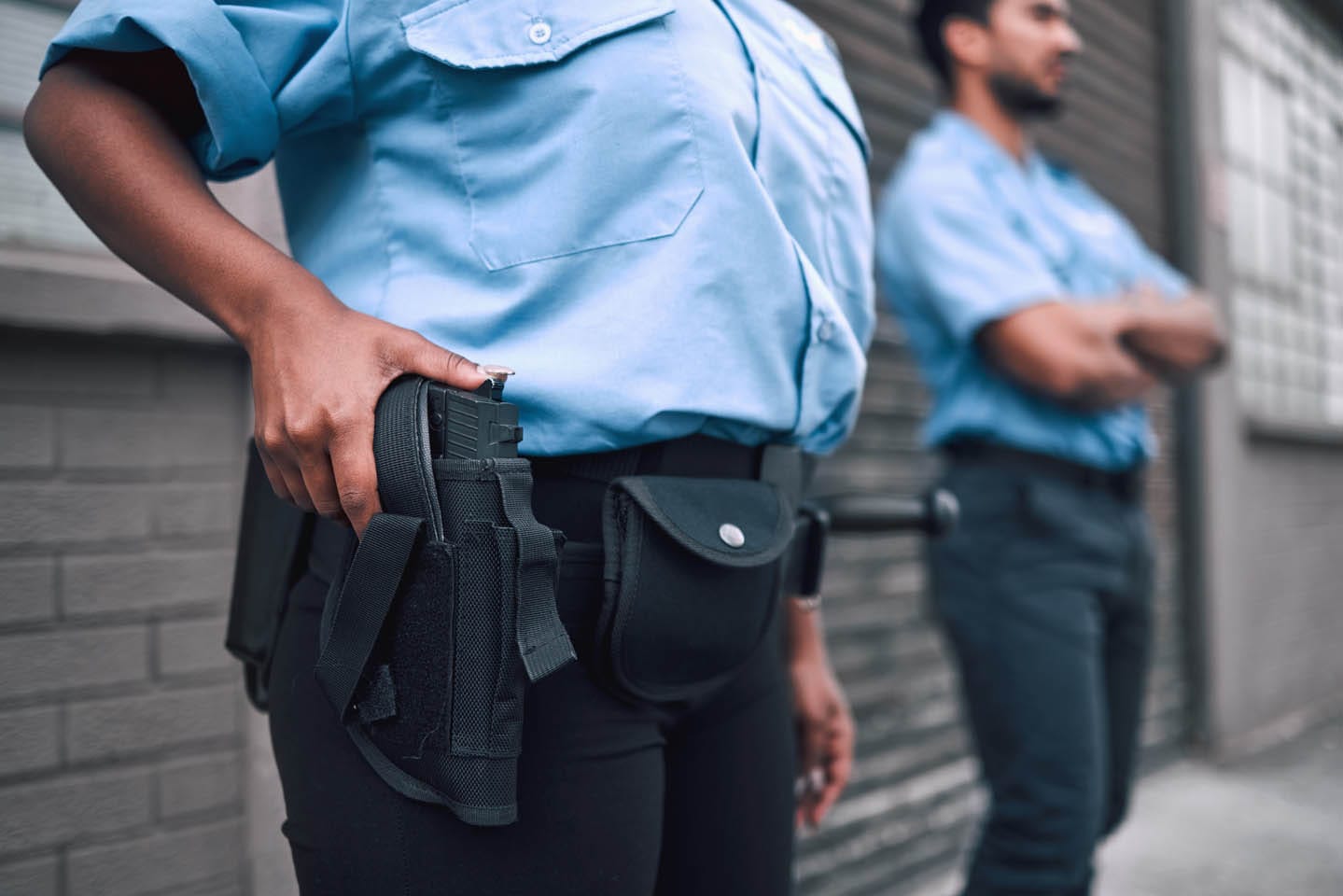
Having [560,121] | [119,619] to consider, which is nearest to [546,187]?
[560,121]

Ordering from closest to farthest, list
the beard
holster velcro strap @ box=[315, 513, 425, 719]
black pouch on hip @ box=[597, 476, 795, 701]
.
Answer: holster velcro strap @ box=[315, 513, 425, 719], black pouch on hip @ box=[597, 476, 795, 701], the beard

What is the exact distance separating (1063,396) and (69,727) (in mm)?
1629

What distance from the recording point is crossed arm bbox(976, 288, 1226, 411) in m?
1.85

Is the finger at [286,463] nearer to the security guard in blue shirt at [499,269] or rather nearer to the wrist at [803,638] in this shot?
the security guard in blue shirt at [499,269]

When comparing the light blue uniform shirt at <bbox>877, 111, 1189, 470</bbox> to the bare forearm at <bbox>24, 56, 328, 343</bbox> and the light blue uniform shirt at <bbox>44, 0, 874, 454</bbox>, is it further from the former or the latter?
the bare forearm at <bbox>24, 56, 328, 343</bbox>

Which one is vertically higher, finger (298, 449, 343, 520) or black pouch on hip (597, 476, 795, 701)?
finger (298, 449, 343, 520)

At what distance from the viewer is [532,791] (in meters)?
0.82

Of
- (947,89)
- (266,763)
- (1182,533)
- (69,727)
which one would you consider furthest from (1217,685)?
(69,727)

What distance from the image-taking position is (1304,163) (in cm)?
634

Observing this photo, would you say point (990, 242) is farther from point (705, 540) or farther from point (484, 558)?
point (484, 558)

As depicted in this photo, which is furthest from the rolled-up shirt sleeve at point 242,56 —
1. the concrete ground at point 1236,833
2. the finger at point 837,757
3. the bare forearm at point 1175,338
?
the concrete ground at point 1236,833

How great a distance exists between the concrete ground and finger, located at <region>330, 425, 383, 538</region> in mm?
3037

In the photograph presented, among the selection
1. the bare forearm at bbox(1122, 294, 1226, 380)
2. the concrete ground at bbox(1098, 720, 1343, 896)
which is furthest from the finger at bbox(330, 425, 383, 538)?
the concrete ground at bbox(1098, 720, 1343, 896)

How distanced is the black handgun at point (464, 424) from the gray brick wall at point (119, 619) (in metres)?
0.97
